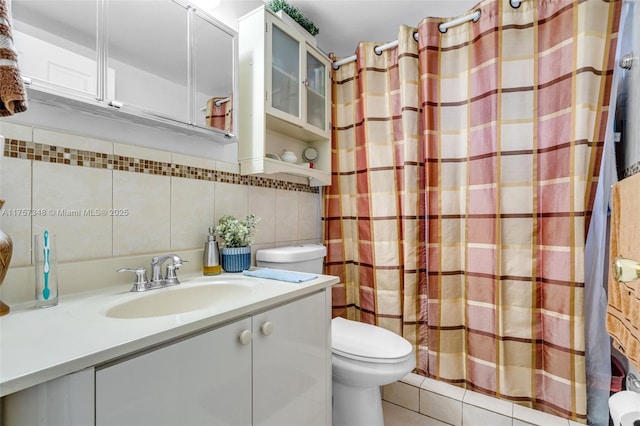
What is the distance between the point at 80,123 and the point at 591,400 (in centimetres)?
230

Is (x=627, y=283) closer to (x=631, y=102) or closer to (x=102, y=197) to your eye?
(x=631, y=102)

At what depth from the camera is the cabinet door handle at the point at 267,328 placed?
2.81ft

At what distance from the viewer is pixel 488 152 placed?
1474 mm

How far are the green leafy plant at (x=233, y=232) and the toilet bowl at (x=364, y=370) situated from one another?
0.63 m

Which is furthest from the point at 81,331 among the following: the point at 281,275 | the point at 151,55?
the point at 151,55

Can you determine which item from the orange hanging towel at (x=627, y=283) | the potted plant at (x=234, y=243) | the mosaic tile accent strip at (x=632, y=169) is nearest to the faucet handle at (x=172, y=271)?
the potted plant at (x=234, y=243)

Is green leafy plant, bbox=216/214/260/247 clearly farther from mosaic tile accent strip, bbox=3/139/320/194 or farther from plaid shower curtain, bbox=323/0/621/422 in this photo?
plaid shower curtain, bbox=323/0/621/422

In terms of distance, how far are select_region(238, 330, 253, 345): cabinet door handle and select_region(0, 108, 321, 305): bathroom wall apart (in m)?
0.57

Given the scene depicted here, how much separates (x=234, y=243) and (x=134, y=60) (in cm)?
79

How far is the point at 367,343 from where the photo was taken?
1395mm

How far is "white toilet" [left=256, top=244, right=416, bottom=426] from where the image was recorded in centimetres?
125

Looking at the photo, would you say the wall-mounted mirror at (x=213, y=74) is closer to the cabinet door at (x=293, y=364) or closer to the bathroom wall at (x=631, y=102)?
the cabinet door at (x=293, y=364)

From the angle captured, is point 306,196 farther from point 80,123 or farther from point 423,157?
point 80,123

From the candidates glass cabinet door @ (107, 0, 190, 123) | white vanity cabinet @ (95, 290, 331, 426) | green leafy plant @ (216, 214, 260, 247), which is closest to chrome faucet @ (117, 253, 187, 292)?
green leafy plant @ (216, 214, 260, 247)
